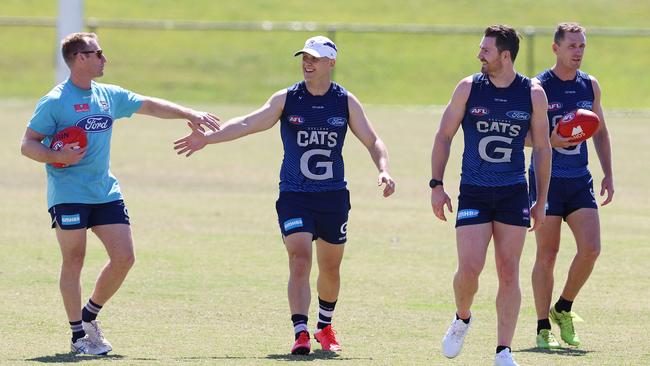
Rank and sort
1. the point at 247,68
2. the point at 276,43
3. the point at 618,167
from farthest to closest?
1. the point at 276,43
2. the point at 247,68
3. the point at 618,167

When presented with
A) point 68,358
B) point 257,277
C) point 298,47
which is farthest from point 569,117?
point 298,47

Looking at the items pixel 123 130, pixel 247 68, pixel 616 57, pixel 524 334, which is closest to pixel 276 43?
pixel 247 68

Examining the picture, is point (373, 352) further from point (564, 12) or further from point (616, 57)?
point (564, 12)

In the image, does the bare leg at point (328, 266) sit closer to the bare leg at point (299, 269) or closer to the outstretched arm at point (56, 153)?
the bare leg at point (299, 269)

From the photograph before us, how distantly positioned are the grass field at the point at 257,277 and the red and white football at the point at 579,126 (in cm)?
148

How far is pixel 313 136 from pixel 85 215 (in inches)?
62.9

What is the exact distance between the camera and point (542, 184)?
834 centimetres

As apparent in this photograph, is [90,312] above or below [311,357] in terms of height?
above

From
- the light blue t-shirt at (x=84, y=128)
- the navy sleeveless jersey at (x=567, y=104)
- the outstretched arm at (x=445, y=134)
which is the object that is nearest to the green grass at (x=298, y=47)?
the navy sleeveless jersey at (x=567, y=104)

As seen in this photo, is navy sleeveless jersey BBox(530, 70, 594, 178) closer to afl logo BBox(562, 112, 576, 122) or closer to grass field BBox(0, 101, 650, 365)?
afl logo BBox(562, 112, 576, 122)

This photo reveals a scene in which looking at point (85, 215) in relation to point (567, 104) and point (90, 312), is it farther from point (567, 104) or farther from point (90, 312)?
point (567, 104)

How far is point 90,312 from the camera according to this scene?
28.8 feet

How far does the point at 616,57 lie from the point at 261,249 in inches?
1089

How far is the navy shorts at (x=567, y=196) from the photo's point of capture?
940 cm
